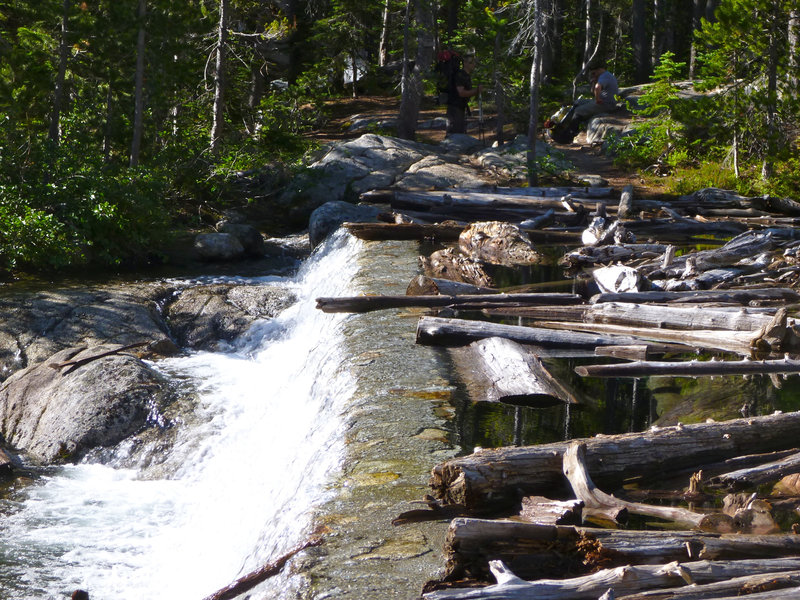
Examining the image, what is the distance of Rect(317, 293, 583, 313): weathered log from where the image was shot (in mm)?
9523

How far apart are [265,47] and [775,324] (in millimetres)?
25494

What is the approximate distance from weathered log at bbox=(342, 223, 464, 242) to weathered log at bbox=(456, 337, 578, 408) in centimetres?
632

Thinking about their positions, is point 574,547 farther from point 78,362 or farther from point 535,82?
point 535,82

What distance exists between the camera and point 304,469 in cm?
657

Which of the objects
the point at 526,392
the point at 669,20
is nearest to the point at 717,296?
the point at 526,392

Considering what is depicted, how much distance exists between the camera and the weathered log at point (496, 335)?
8.11 metres

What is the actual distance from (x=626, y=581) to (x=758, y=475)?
5.91ft

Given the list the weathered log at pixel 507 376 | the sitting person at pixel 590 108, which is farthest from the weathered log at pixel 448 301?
the sitting person at pixel 590 108

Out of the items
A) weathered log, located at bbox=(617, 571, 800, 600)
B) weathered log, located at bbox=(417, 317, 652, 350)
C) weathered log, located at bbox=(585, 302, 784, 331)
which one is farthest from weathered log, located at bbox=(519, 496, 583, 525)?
weathered log, located at bbox=(585, 302, 784, 331)

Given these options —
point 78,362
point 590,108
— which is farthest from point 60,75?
point 590,108

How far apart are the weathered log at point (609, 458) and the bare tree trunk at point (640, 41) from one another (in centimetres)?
2643

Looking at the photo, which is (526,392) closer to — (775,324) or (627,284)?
(775,324)

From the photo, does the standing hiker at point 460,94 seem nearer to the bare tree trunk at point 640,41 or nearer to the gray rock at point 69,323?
the bare tree trunk at point 640,41

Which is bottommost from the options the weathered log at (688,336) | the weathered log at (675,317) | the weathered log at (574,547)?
the weathered log at (574,547)
